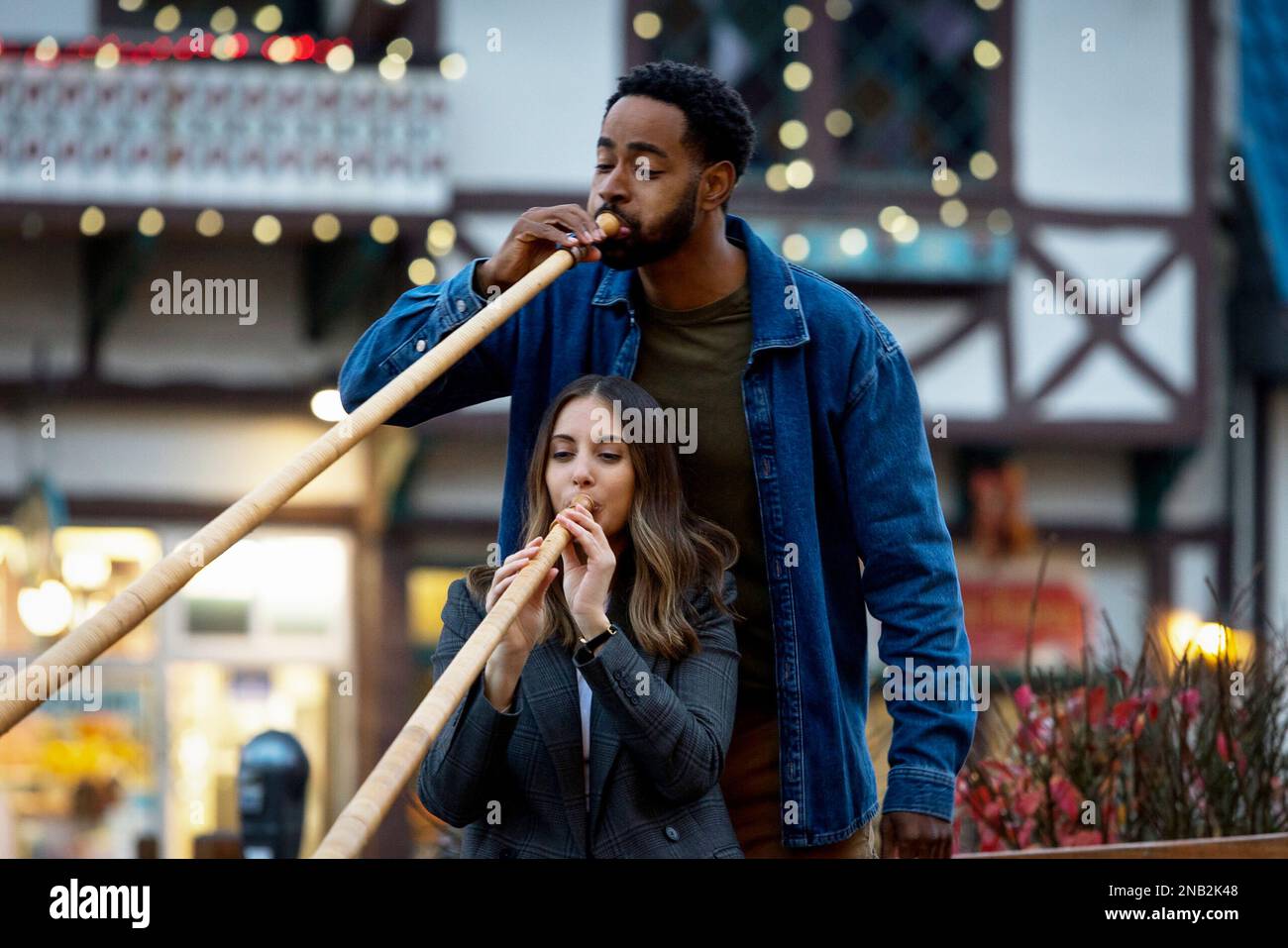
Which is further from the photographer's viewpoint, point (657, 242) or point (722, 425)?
point (722, 425)

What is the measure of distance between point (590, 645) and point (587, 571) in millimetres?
108

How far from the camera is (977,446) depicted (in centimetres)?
1236

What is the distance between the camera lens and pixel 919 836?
10.4 ft

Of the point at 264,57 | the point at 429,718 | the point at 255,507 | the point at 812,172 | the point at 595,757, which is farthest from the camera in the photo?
the point at 812,172

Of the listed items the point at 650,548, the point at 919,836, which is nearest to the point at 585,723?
the point at 650,548

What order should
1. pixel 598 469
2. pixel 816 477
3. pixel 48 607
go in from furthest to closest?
pixel 48 607, pixel 816 477, pixel 598 469

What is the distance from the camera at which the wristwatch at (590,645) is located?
9.58 ft

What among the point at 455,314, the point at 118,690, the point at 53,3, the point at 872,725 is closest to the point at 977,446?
the point at 118,690

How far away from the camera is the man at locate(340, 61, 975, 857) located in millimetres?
3225

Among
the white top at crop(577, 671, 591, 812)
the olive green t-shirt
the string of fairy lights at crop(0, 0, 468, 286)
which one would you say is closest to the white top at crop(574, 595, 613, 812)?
the white top at crop(577, 671, 591, 812)

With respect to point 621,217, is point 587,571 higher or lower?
lower

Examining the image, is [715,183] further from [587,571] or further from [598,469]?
[587,571]

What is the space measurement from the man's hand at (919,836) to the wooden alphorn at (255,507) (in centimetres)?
95
